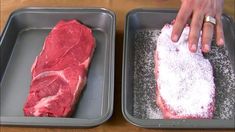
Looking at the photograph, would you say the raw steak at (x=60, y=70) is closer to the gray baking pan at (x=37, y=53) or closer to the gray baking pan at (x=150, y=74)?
the gray baking pan at (x=37, y=53)

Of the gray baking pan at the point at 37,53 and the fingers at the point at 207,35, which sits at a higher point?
the fingers at the point at 207,35

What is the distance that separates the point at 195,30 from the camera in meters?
0.95

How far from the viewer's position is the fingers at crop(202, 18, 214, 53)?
0.94 m

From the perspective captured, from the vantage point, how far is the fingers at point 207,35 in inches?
37.0

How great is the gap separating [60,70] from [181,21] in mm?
428

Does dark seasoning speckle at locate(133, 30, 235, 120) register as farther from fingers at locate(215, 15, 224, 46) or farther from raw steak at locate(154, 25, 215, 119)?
fingers at locate(215, 15, 224, 46)

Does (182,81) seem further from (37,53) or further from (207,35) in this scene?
(37,53)

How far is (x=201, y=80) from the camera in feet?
3.19

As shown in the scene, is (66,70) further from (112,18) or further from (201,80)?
(201,80)

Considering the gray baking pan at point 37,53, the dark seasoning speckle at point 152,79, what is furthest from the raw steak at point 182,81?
the gray baking pan at point 37,53

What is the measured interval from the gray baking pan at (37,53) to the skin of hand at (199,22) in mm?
248

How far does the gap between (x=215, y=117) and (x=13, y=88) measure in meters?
0.68

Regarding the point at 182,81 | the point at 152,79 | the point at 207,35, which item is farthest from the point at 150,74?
the point at 207,35

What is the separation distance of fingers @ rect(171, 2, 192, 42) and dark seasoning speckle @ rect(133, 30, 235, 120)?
184 millimetres
